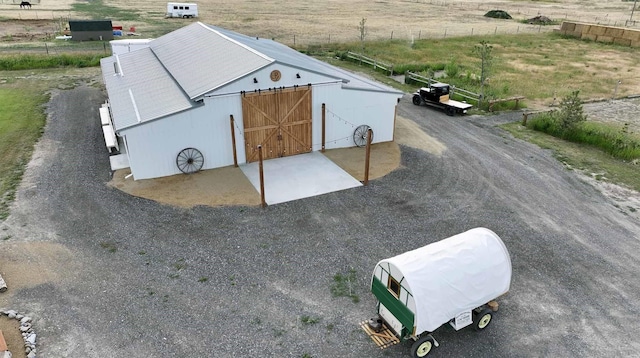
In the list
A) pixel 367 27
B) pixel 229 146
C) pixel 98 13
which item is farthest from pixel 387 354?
pixel 98 13

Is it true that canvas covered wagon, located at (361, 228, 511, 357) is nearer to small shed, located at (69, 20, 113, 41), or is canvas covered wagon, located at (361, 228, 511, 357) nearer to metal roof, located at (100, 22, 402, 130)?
metal roof, located at (100, 22, 402, 130)

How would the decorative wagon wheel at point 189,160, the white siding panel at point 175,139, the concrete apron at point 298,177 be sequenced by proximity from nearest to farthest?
the concrete apron at point 298,177, the white siding panel at point 175,139, the decorative wagon wheel at point 189,160

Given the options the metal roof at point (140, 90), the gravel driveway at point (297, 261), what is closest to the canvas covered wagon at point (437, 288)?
the gravel driveway at point (297, 261)

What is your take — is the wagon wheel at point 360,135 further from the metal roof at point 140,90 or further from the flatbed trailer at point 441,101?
the flatbed trailer at point 441,101

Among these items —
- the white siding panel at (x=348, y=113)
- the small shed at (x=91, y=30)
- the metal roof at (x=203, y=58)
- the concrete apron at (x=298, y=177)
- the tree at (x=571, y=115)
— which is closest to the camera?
the concrete apron at (x=298, y=177)

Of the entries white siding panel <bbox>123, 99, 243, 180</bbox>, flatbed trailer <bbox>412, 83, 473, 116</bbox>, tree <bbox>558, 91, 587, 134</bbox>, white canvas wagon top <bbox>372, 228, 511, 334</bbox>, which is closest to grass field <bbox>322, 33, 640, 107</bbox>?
flatbed trailer <bbox>412, 83, 473, 116</bbox>

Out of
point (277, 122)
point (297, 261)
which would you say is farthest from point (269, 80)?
point (297, 261)

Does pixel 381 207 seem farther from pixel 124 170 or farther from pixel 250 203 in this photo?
pixel 124 170
